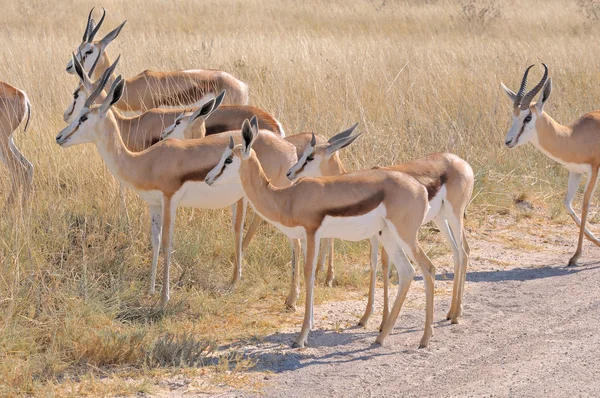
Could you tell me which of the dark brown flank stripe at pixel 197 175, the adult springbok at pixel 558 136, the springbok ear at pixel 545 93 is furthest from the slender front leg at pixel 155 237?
the springbok ear at pixel 545 93

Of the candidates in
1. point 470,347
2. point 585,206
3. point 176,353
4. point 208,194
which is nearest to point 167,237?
point 208,194

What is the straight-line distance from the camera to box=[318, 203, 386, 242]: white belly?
17.5 ft

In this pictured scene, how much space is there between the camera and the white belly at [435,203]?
5883 millimetres

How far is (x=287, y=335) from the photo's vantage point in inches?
225

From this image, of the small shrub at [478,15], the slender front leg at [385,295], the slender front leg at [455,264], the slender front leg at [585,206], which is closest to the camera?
the slender front leg at [385,295]


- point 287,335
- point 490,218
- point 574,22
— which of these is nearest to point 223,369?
point 287,335

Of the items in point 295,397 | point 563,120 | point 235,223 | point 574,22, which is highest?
point 574,22

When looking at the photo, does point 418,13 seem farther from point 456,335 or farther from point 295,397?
point 295,397

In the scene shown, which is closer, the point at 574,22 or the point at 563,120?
the point at 563,120

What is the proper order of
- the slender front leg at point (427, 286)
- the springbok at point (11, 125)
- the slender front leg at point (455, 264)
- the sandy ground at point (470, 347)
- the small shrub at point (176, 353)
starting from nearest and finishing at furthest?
1. the sandy ground at point (470, 347)
2. the small shrub at point (176, 353)
3. the slender front leg at point (427, 286)
4. the slender front leg at point (455, 264)
5. the springbok at point (11, 125)

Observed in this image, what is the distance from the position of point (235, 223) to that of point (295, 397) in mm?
2495

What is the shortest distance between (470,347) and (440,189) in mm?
1083

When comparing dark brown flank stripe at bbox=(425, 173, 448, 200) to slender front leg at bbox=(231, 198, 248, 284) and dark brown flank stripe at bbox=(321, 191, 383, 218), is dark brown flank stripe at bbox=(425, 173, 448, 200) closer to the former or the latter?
dark brown flank stripe at bbox=(321, 191, 383, 218)

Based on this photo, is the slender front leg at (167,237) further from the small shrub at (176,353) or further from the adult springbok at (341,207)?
the small shrub at (176,353)
